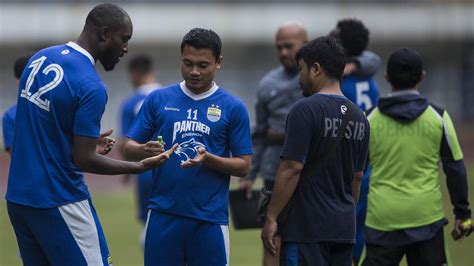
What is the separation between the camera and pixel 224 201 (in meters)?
6.50

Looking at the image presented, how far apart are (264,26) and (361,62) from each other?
3284cm

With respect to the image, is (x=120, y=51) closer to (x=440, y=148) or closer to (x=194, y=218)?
(x=194, y=218)

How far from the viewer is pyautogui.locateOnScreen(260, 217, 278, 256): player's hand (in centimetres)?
591

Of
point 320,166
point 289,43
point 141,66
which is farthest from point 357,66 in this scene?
point 141,66

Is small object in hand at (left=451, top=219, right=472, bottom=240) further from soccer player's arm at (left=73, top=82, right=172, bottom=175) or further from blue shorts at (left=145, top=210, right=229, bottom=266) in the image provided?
soccer player's arm at (left=73, top=82, right=172, bottom=175)

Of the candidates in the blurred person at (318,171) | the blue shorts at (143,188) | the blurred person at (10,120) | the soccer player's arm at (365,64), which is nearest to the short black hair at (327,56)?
the blurred person at (318,171)

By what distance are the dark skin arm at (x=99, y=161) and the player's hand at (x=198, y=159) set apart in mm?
126

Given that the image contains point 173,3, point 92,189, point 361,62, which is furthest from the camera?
point 173,3

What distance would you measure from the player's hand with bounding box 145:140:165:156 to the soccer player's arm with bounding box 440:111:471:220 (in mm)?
2136

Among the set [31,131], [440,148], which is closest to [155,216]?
[31,131]

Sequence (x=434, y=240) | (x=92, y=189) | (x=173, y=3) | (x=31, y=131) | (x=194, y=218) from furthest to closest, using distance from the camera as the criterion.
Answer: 1. (x=173, y=3)
2. (x=92, y=189)
3. (x=434, y=240)
4. (x=194, y=218)
5. (x=31, y=131)

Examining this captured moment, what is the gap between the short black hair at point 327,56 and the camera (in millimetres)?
6008

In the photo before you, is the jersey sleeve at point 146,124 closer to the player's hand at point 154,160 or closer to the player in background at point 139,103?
the player's hand at point 154,160

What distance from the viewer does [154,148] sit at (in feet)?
19.9
